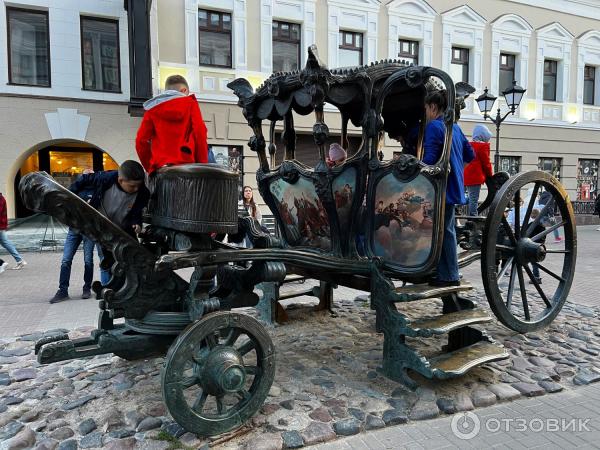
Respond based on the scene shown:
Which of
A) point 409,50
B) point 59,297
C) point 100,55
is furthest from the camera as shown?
point 409,50

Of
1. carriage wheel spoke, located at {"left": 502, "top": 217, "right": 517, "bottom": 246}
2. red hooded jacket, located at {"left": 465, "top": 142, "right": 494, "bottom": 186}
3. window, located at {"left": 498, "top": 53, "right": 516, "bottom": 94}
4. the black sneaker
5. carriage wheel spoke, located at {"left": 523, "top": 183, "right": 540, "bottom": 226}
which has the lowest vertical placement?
the black sneaker

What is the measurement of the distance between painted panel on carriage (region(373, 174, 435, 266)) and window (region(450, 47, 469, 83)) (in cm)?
1394

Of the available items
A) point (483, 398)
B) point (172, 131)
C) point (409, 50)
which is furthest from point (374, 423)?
point (409, 50)

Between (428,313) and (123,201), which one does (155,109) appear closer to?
(123,201)

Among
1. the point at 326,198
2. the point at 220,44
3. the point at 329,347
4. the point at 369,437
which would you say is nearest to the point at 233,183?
the point at 326,198

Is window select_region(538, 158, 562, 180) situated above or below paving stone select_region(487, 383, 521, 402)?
above

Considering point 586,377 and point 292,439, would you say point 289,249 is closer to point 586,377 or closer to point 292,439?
point 292,439

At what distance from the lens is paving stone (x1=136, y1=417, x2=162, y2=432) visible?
2.86 metres

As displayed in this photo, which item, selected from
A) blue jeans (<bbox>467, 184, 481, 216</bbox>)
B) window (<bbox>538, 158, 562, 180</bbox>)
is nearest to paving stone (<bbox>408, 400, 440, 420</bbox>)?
blue jeans (<bbox>467, 184, 481, 216</bbox>)

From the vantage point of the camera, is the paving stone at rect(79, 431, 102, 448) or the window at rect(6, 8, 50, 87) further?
the window at rect(6, 8, 50, 87)

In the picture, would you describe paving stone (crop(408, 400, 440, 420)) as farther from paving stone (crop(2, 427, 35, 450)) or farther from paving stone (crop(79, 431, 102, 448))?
paving stone (crop(2, 427, 35, 450))

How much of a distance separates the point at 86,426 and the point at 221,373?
0.96m

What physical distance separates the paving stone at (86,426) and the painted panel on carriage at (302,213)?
219cm

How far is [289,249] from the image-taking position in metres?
3.53
